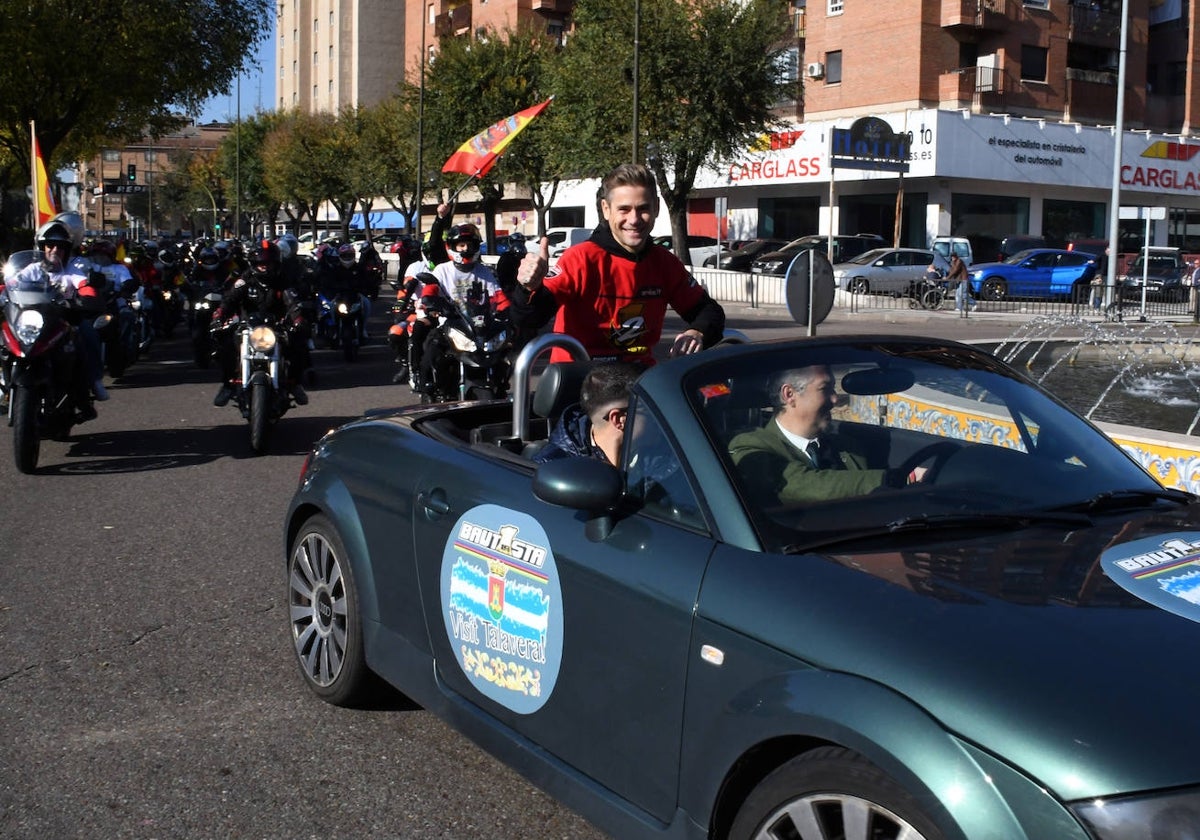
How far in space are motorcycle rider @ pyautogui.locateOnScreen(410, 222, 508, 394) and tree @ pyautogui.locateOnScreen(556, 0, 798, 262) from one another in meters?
26.3

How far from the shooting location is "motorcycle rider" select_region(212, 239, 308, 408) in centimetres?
1119

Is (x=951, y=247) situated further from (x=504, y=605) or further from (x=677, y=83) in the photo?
(x=504, y=605)

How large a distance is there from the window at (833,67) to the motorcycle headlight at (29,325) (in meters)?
43.7

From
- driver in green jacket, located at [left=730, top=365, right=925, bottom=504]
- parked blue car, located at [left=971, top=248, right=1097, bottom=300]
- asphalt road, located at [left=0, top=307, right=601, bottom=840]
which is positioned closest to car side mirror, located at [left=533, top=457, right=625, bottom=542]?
driver in green jacket, located at [left=730, top=365, right=925, bottom=504]

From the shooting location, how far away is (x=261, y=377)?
1050 centimetres

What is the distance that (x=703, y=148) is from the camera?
3953cm

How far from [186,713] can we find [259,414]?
602 cm

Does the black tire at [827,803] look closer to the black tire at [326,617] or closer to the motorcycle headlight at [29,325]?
the black tire at [326,617]

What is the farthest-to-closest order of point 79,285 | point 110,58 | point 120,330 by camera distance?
point 110,58 → point 120,330 → point 79,285

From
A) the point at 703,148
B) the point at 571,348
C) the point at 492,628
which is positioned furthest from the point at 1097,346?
the point at 703,148

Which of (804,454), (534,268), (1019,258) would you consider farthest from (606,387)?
(1019,258)

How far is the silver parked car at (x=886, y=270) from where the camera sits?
34.5 m

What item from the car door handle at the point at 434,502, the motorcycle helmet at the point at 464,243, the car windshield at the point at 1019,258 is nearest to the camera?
the car door handle at the point at 434,502

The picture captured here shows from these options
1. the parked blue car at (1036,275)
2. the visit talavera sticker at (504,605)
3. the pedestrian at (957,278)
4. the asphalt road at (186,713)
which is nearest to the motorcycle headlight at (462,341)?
the asphalt road at (186,713)
